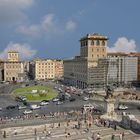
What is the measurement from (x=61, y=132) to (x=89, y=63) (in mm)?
91625

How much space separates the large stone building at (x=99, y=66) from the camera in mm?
134750

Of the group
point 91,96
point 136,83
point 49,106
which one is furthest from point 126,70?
point 49,106

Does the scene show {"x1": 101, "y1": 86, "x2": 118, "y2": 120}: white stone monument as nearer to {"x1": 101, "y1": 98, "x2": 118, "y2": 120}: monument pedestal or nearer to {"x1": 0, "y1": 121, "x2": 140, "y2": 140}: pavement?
{"x1": 101, "y1": 98, "x2": 118, "y2": 120}: monument pedestal

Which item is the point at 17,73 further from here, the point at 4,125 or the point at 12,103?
the point at 4,125

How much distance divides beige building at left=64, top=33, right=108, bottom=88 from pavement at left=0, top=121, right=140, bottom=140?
83.1 m

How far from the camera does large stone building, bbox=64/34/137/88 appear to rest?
135 meters

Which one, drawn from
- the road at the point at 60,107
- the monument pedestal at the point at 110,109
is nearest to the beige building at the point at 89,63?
the road at the point at 60,107

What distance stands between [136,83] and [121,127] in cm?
10178

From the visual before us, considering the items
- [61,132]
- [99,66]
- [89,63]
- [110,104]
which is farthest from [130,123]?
[89,63]

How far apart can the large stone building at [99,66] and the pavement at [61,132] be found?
83.5 m

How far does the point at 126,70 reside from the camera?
477 feet

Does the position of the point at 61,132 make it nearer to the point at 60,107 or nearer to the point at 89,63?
the point at 60,107

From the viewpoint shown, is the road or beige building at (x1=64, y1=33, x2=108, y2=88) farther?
beige building at (x1=64, y1=33, x2=108, y2=88)

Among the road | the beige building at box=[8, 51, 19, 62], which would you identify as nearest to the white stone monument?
the road
